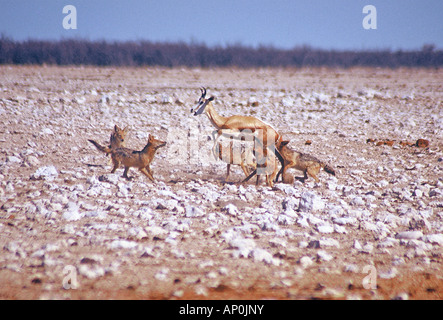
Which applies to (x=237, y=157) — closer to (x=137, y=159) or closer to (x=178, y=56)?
(x=137, y=159)

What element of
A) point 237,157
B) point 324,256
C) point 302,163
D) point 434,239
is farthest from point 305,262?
point 237,157

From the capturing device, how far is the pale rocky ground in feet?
9.71

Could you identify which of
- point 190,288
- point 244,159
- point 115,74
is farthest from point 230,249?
point 115,74

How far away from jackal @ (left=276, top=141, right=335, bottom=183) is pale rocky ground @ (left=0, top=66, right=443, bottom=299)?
174 mm

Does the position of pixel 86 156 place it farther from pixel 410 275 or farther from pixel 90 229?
pixel 410 275

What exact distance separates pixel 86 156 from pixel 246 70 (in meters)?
19.6

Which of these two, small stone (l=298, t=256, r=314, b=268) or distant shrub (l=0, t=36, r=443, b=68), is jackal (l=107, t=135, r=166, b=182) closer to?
small stone (l=298, t=256, r=314, b=268)

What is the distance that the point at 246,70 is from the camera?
83.8ft

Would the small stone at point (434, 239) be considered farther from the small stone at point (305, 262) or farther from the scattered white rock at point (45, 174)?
the scattered white rock at point (45, 174)

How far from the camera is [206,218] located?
4.22 meters

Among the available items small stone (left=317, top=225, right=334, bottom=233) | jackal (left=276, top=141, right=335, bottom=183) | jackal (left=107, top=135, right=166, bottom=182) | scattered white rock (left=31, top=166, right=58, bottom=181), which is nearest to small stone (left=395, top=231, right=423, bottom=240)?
small stone (left=317, top=225, right=334, bottom=233)

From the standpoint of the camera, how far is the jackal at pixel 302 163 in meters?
6.30

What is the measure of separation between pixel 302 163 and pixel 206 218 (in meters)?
2.63
